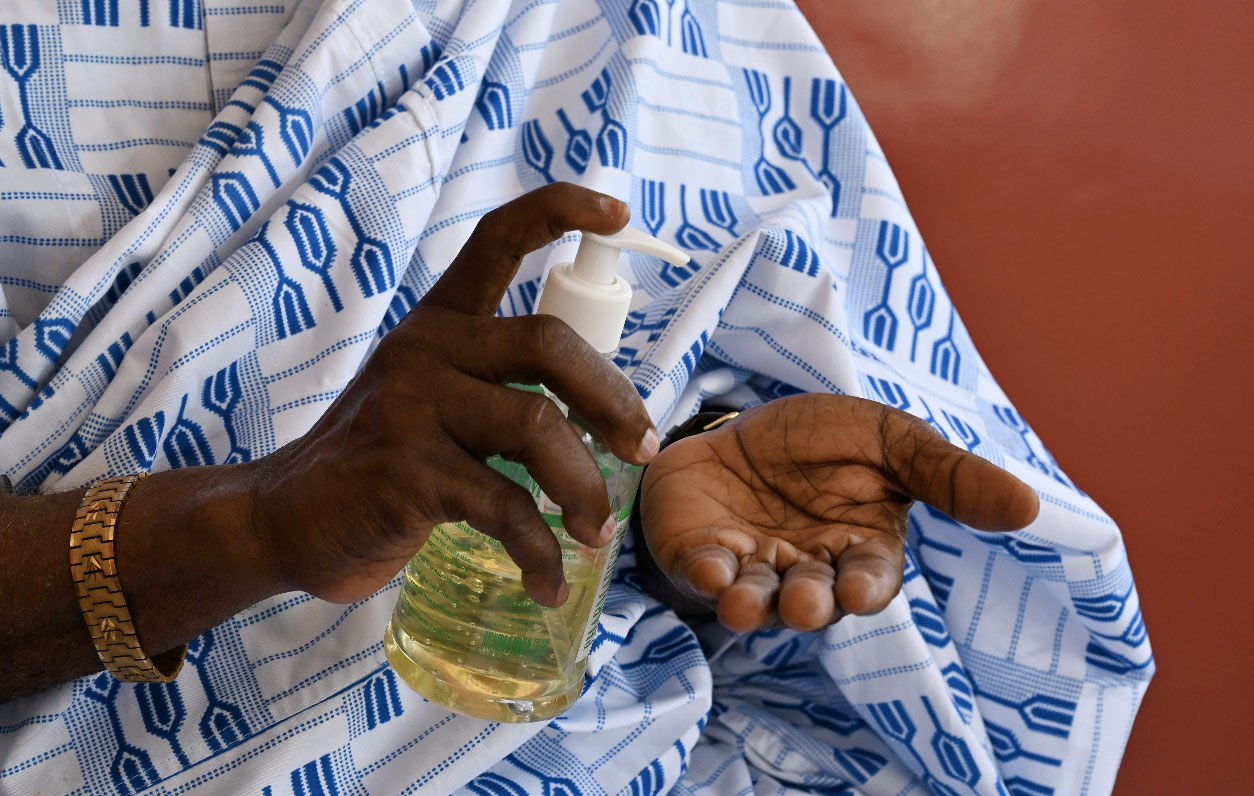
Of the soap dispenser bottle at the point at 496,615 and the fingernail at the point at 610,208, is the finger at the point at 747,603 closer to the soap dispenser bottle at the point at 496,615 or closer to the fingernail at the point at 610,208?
the soap dispenser bottle at the point at 496,615

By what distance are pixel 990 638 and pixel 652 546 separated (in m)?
0.44

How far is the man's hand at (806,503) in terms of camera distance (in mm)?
518

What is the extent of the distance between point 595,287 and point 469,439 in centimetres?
10

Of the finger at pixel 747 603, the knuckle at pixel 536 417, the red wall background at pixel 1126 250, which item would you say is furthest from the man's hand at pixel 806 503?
the red wall background at pixel 1126 250

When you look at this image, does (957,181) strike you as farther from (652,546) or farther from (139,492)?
(139,492)

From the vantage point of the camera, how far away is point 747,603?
50cm

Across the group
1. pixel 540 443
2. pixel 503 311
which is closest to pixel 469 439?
pixel 540 443

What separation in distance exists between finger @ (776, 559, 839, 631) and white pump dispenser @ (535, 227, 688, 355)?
15 centimetres

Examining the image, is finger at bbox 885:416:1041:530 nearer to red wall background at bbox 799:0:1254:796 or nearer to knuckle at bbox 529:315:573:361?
knuckle at bbox 529:315:573:361

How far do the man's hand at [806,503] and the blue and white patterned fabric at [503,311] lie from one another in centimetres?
15

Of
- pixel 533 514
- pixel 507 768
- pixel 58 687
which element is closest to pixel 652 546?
pixel 533 514

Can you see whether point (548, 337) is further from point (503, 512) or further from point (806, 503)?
point (806, 503)

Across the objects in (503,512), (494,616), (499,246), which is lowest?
(494,616)

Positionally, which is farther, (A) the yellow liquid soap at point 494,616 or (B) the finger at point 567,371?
(A) the yellow liquid soap at point 494,616
